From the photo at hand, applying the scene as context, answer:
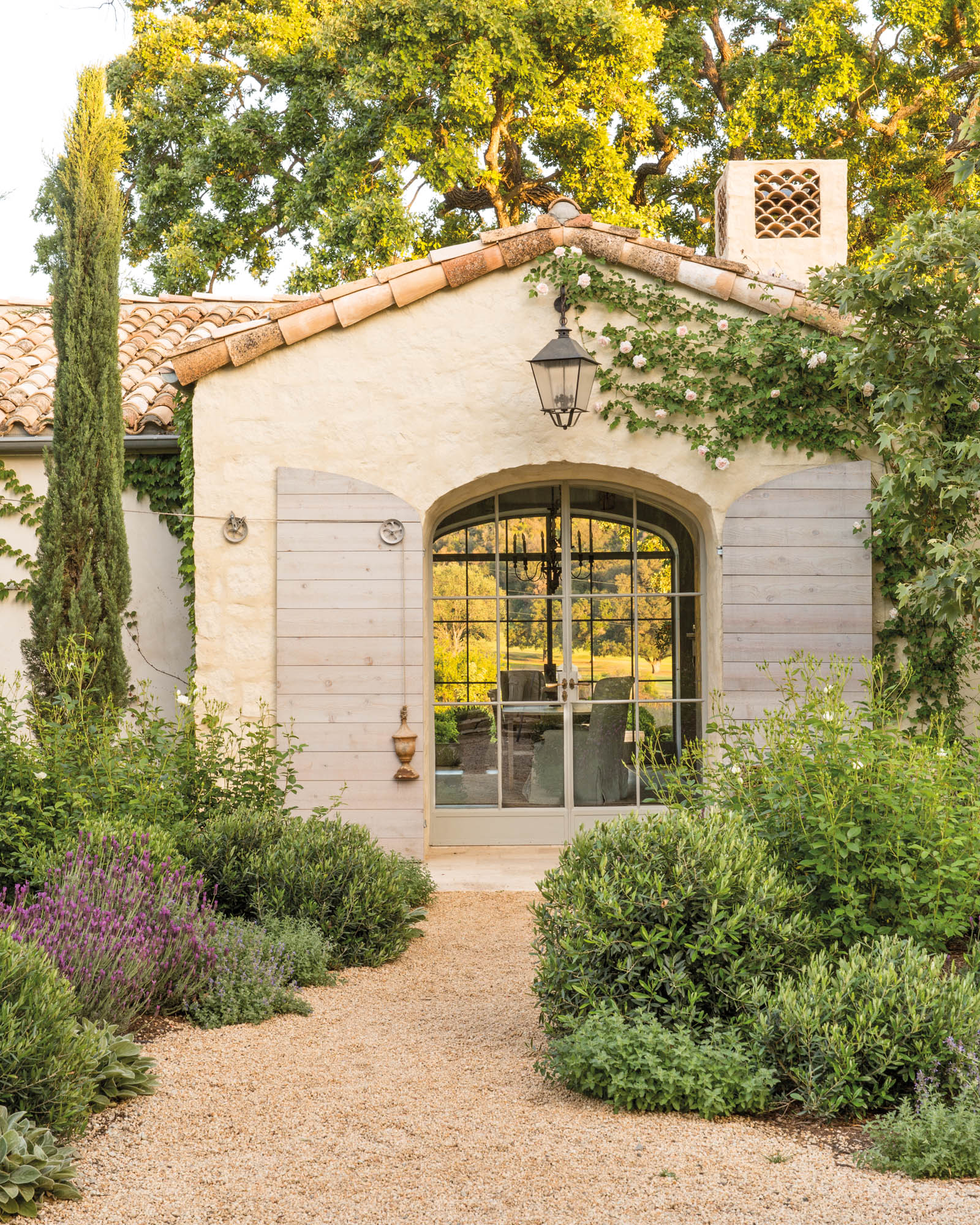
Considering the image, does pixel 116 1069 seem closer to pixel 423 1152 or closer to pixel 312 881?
pixel 423 1152

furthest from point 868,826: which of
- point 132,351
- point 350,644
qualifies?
point 132,351

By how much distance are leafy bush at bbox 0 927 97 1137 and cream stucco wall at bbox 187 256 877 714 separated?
3.76m

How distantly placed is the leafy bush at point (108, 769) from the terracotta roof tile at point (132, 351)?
1.98 metres

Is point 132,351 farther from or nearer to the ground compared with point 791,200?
nearer to the ground

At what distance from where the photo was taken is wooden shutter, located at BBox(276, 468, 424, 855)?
22.4 feet

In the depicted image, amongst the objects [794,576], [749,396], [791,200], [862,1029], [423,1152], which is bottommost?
[423,1152]

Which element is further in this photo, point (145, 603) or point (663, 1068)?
point (145, 603)

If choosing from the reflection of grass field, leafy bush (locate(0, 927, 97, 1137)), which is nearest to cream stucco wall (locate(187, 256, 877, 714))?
the reflection of grass field

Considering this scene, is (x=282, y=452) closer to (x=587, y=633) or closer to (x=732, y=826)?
(x=587, y=633)

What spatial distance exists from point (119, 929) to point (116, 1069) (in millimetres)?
728

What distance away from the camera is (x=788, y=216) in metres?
8.06

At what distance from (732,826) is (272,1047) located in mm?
1903

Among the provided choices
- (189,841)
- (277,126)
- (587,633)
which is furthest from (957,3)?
(189,841)

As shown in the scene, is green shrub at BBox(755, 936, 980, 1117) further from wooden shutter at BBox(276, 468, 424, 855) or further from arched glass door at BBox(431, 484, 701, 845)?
arched glass door at BBox(431, 484, 701, 845)
